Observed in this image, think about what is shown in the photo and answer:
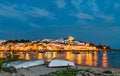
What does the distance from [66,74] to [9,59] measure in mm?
5652

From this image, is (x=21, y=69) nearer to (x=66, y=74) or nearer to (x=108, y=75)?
(x=66, y=74)

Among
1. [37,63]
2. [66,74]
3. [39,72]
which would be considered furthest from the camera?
[37,63]

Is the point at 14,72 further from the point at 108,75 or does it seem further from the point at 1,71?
the point at 108,75

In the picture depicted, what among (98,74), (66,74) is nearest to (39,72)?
(66,74)

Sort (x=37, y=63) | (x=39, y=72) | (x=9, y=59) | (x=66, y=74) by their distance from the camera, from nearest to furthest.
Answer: (x=66, y=74), (x=39, y=72), (x=37, y=63), (x=9, y=59)

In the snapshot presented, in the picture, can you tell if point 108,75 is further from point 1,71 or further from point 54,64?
point 1,71

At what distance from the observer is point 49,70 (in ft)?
58.5

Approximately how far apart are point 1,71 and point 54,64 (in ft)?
9.06

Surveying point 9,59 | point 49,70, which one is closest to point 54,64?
point 49,70

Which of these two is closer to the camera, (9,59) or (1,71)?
(1,71)

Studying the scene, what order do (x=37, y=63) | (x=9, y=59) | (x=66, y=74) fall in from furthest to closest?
1. (x=9, y=59)
2. (x=37, y=63)
3. (x=66, y=74)

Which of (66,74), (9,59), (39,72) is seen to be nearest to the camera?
(66,74)

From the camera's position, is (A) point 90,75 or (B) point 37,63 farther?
(B) point 37,63

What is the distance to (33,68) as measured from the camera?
1850cm
